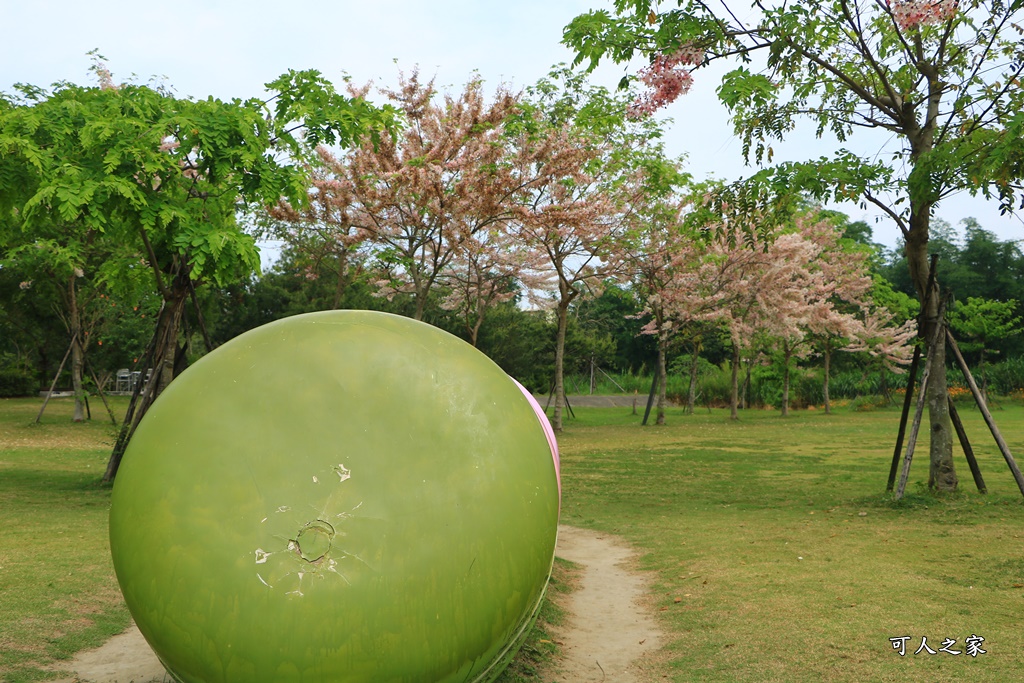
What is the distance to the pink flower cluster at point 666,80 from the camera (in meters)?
11.3

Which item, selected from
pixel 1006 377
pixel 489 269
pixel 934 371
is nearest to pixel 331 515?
pixel 934 371

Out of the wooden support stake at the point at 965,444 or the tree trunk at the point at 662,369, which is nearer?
the wooden support stake at the point at 965,444

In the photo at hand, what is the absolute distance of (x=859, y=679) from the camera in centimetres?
504

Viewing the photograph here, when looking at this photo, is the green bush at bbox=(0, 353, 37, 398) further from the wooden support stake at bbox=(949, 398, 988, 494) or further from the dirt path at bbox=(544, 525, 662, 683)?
the wooden support stake at bbox=(949, 398, 988, 494)

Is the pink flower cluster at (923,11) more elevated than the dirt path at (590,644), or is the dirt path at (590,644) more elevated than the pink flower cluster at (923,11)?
the pink flower cluster at (923,11)

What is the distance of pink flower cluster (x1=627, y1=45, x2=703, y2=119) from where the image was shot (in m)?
11.3

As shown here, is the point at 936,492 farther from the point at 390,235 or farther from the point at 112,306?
the point at 112,306

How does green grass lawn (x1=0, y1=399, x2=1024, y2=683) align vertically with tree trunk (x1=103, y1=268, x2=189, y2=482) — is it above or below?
below

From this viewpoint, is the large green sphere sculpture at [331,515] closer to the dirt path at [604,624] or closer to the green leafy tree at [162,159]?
the dirt path at [604,624]

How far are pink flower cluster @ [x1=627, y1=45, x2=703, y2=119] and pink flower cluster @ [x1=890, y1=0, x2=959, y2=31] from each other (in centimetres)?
261

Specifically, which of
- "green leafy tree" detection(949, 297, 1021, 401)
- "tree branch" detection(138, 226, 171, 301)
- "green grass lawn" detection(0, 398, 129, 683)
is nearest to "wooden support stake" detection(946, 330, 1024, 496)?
"green grass lawn" detection(0, 398, 129, 683)

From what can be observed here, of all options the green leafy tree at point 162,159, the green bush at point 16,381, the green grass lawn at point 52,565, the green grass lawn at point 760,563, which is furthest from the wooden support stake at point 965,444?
the green bush at point 16,381

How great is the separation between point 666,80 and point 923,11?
3.18 metres

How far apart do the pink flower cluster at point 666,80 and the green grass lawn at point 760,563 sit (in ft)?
18.7
